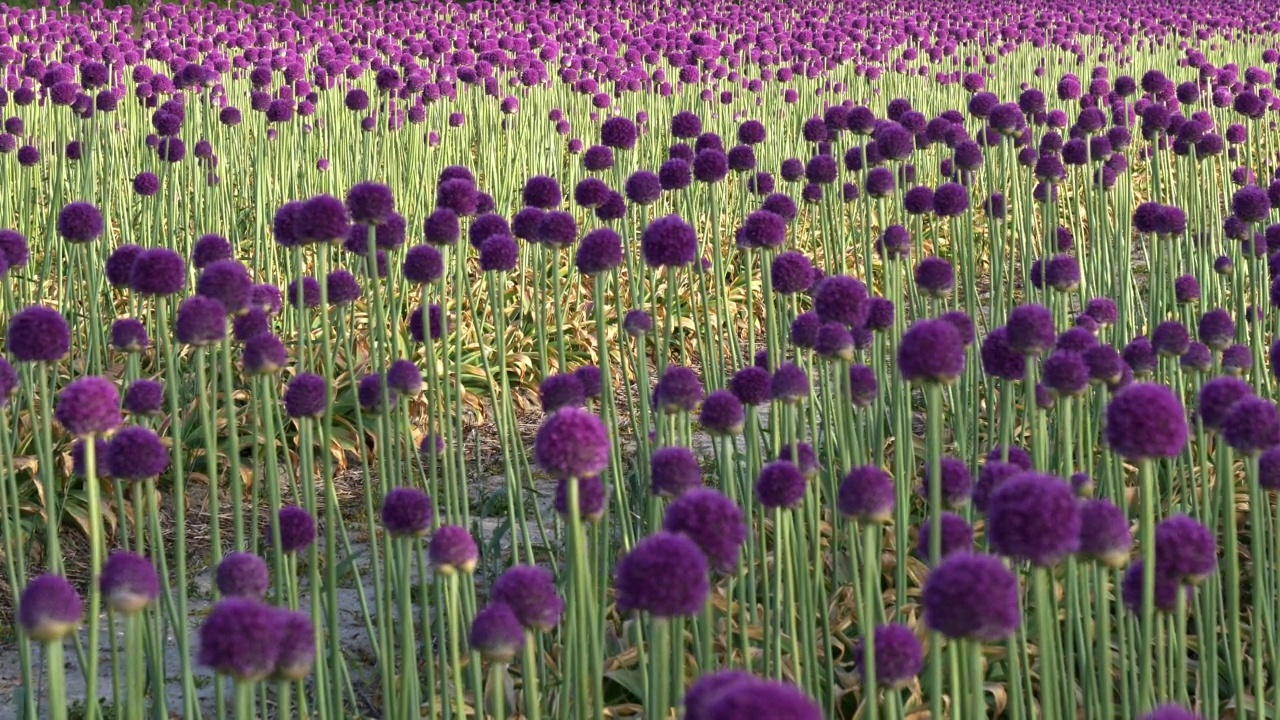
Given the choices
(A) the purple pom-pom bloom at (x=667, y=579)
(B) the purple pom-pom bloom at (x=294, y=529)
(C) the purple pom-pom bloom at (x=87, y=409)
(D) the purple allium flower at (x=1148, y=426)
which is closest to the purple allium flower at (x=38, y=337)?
(C) the purple pom-pom bloom at (x=87, y=409)

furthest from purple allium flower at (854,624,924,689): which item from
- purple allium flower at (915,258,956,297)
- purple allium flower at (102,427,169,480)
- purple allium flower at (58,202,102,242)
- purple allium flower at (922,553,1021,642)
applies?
purple allium flower at (58,202,102,242)

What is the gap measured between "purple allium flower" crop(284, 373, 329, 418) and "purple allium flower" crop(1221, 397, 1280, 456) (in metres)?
1.64

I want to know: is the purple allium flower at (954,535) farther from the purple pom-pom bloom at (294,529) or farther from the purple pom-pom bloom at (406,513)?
the purple pom-pom bloom at (294,529)

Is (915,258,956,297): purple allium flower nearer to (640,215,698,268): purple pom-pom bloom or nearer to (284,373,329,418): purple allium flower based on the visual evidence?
(640,215,698,268): purple pom-pom bloom

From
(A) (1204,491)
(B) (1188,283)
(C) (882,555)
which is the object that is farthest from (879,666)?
(B) (1188,283)

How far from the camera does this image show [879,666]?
2240 millimetres

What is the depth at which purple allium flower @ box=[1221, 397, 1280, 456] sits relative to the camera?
2316 millimetres

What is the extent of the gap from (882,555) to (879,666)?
6.72ft

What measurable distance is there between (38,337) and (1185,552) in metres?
1.94

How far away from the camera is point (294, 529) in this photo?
8.80ft

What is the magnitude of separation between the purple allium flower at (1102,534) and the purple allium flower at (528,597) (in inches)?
29.6

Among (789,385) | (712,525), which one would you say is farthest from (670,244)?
(712,525)

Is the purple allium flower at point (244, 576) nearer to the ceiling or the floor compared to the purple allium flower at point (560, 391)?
nearer to the floor

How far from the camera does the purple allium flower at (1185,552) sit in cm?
218
